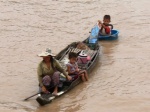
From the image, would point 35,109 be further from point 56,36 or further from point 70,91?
point 56,36

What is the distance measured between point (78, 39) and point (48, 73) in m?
4.68

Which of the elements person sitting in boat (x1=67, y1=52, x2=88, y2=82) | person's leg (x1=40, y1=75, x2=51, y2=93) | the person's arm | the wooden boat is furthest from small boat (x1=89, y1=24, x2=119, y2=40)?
person's leg (x1=40, y1=75, x2=51, y2=93)

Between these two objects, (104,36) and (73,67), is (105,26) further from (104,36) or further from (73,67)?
(73,67)

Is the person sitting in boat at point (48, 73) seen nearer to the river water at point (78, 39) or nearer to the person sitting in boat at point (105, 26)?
the river water at point (78, 39)

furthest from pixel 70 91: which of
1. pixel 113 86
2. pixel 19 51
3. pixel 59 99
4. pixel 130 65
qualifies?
pixel 19 51

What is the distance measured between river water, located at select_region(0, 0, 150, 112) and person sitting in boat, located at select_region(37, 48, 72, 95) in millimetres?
376

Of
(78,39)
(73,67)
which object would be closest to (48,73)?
(73,67)

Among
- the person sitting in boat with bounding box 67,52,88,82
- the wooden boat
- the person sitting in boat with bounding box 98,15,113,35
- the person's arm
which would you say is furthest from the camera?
the person sitting in boat with bounding box 98,15,113,35

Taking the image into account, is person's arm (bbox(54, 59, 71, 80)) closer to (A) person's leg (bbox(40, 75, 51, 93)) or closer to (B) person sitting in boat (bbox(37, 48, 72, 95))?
(B) person sitting in boat (bbox(37, 48, 72, 95))

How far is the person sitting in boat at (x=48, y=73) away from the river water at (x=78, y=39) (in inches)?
14.8

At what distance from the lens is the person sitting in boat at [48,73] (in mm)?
8002

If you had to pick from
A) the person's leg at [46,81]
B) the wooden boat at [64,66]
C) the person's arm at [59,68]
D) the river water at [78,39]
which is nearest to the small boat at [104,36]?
the river water at [78,39]

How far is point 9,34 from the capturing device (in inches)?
504

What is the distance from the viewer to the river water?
324 inches
